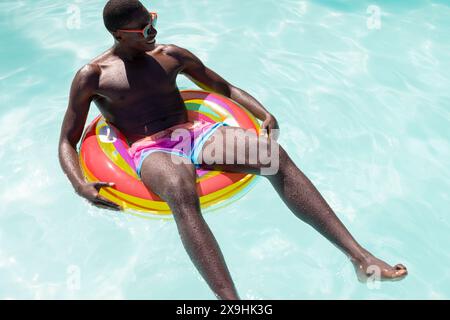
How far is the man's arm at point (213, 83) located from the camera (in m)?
3.20

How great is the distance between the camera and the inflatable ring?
282 cm

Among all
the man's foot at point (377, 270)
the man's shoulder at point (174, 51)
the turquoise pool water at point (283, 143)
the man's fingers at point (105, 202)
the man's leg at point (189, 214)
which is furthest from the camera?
the turquoise pool water at point (283, 143)

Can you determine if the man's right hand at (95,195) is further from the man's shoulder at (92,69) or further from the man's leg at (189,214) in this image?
the man's shoulder at (92,69)

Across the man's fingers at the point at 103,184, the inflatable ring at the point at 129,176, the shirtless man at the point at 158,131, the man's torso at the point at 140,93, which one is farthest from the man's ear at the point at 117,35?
the man's fingers at the point at 103,184

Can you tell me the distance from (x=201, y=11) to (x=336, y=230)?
11.6 ft

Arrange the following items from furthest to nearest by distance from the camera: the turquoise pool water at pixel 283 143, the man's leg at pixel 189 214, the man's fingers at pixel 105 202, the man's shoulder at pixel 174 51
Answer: the turquoise pool water at pixel 283 143 < the man's shoulder at pixel 174 51 < the man's fingers at pixel 105 202 < the man's leg at pixel 189 214

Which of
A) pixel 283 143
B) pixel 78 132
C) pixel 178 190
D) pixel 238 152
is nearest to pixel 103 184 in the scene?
pixel 78 132

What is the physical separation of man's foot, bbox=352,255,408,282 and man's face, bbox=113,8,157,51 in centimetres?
165

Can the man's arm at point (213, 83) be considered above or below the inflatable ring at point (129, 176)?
above

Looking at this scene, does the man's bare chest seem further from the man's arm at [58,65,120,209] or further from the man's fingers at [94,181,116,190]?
the man's fingers at [94,181,116,190]

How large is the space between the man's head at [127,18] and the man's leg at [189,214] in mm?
685

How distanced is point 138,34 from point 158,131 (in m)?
0.58

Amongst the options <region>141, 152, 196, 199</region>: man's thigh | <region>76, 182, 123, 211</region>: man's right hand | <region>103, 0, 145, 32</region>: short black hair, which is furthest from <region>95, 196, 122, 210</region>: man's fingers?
<region>103, 0, 145, 32</region>: short black hair

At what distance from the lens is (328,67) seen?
479cm
